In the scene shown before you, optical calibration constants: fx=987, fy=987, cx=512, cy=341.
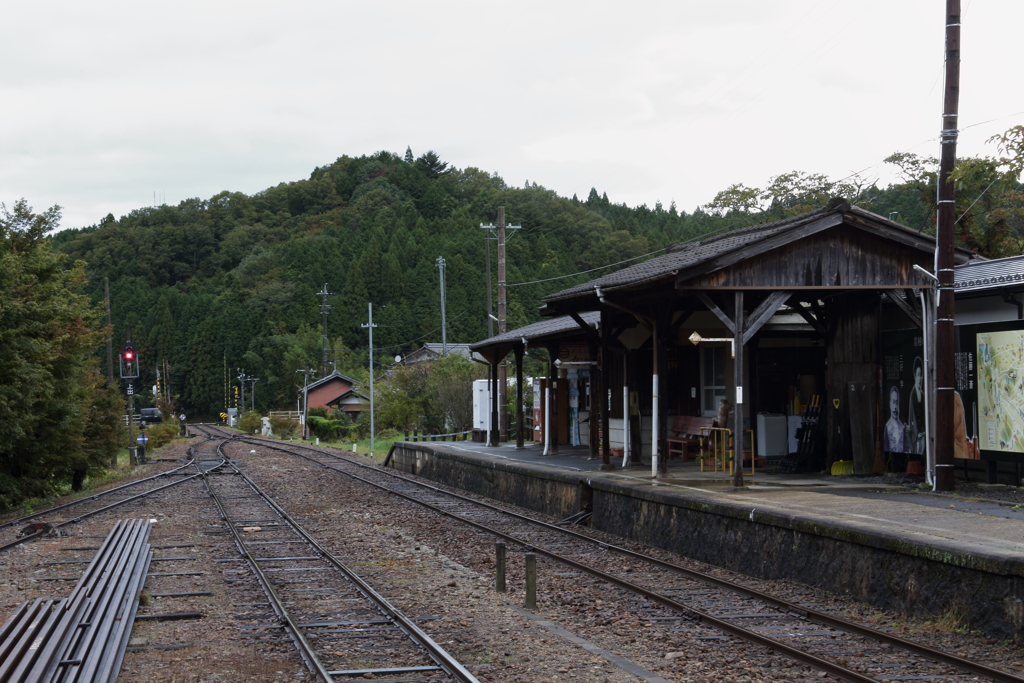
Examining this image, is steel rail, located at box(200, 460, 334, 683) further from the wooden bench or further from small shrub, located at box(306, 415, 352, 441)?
small shrub, located at box(306, 415, 352, 441)

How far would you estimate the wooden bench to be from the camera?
18078 millimetres

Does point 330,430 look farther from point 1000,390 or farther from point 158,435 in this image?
point 1000,390

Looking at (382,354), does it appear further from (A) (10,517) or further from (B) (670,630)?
(B) (670,630)

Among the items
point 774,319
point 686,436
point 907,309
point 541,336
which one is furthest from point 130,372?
point 907,309

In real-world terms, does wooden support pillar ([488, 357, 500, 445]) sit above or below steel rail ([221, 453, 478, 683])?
above

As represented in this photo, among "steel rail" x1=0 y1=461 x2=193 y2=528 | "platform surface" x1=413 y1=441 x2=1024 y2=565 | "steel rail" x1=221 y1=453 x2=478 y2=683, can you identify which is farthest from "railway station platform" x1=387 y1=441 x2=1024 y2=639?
"steel rail" x1=0 y1=461 x2=193 y2=528

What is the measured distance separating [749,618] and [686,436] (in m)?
10.4

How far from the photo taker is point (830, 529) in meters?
9.24

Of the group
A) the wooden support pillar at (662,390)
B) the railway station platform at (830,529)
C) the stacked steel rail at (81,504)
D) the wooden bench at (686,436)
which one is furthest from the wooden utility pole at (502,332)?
the wooden support pillar at (662,390)

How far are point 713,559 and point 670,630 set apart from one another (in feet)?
11.4

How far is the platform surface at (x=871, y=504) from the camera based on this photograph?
333 inches

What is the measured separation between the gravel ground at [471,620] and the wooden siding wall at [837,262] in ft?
9.37

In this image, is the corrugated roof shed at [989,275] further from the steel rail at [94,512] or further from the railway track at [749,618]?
the steel rail at [94,512]

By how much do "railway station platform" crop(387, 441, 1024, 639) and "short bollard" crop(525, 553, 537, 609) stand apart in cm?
271
